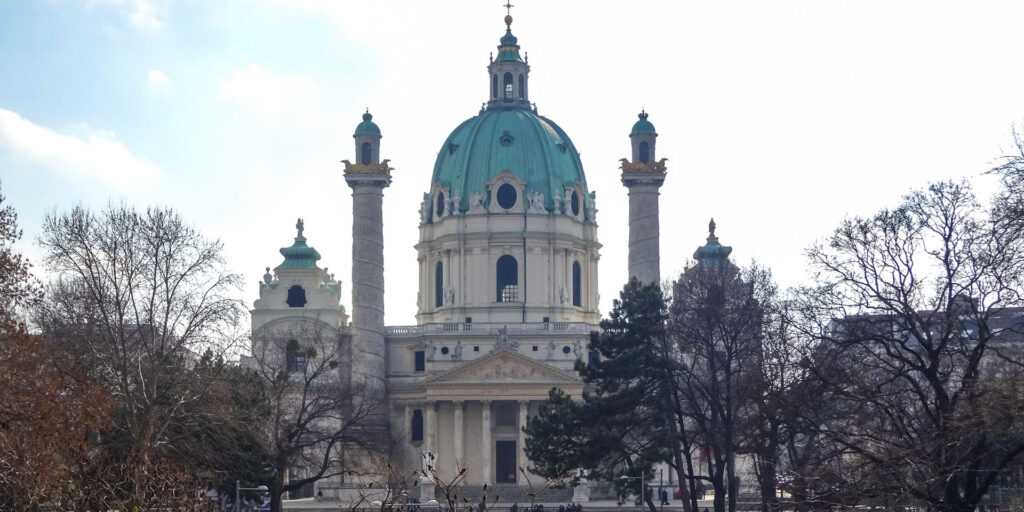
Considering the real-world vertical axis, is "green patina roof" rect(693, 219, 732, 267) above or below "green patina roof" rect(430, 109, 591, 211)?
below

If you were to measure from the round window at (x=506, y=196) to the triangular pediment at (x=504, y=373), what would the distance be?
13.6 meters

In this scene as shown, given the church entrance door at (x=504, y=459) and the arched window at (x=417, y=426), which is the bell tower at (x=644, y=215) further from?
the arched window at (x=417, y=426)

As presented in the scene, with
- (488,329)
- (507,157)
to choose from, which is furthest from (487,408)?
(507,157)

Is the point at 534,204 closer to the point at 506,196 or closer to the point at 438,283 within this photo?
the point at 506,196

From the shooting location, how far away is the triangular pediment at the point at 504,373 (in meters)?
95.4

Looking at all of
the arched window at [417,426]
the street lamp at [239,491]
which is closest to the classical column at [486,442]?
the arched window at [417,426]

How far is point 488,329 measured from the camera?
10000 cm

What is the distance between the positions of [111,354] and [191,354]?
7548 millimetres

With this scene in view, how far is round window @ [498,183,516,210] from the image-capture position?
105 meters

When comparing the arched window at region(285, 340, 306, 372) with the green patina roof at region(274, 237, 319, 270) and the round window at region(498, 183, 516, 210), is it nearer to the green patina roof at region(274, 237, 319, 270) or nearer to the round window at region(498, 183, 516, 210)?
the green patina roof at region(274, 237, 319, 270)

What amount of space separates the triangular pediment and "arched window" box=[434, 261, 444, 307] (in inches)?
454

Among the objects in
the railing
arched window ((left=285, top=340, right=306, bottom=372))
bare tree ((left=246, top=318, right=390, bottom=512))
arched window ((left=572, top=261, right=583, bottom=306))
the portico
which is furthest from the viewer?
arched window ((left=572, top=261, right=583, bottom=306))

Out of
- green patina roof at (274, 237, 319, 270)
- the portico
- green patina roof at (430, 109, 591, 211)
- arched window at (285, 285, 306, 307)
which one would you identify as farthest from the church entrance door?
green patina roof at (274, 237, 319, 270)

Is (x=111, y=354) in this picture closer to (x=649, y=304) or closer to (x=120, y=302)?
(x=120, y=302)
